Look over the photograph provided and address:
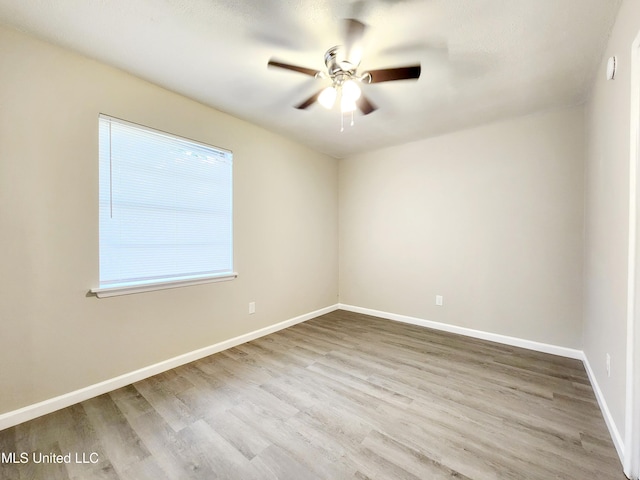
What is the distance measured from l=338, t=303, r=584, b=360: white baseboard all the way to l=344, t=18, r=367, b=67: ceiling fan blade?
122 inches

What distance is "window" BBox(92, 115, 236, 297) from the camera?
6.92ft

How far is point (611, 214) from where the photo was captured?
1680 mm

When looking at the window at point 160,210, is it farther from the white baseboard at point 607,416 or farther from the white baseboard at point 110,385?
the white baseboard at point 607,416

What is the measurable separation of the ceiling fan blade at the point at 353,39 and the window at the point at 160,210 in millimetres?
1649

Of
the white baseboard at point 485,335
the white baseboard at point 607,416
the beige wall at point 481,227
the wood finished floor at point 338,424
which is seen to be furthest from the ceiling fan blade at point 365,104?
the white baseboard at point 485,335

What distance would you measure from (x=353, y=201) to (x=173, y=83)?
2787mm

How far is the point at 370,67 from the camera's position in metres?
2.07

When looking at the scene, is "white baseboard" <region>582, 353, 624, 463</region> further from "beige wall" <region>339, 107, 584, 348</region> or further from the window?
the window

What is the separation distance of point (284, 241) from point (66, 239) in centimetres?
212

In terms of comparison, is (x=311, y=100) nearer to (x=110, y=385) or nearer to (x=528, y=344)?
(x=110, y=385)

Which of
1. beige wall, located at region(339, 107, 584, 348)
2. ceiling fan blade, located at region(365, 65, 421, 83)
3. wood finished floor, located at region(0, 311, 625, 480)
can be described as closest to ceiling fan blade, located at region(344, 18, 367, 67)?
ceiling fan blade, located at region(365, 65, 421, 83)

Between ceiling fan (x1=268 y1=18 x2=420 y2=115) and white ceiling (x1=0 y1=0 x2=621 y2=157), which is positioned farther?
ceiling fan (x1=268 y1=18 x2=420 y2=115)

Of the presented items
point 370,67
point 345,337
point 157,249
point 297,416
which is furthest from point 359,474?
point 370,67

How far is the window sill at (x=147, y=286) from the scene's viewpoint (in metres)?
2.04
